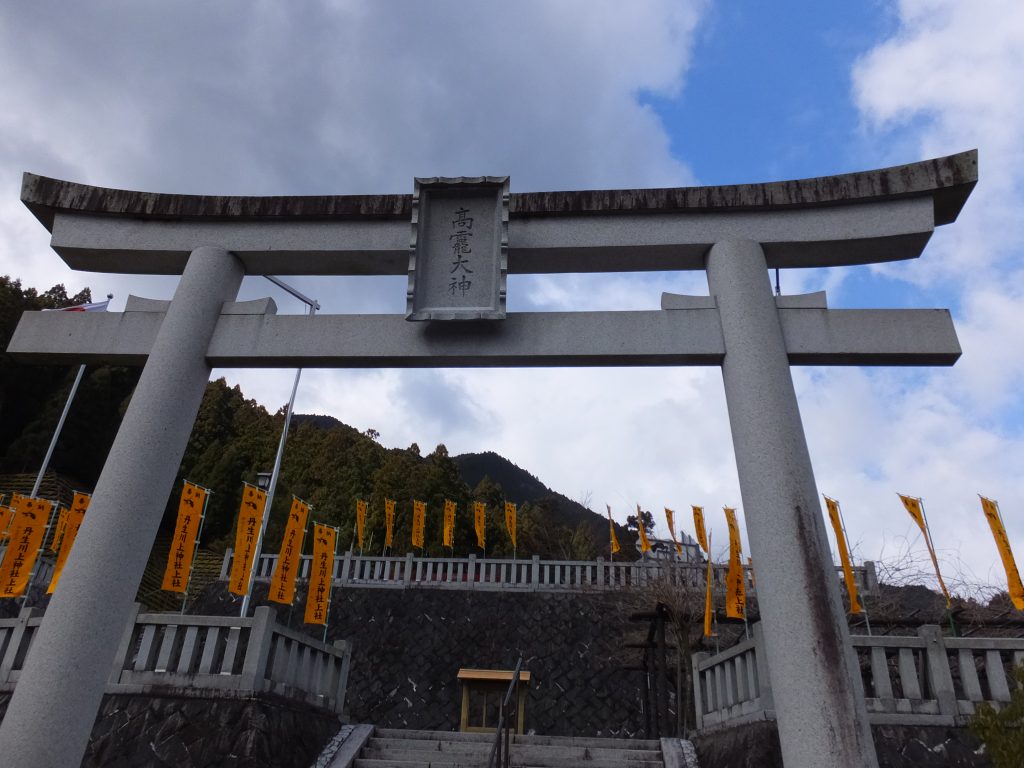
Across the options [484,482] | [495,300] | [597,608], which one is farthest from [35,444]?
[495,300]

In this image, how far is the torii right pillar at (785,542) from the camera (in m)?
4.18

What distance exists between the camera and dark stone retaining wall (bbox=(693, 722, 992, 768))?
5387mm

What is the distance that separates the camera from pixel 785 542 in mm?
4660

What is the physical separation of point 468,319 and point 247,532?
7927 millimetres

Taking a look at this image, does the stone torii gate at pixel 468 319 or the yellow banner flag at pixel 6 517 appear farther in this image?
the yellow banner flag at pixel 6 517

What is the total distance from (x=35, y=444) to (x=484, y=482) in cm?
1856

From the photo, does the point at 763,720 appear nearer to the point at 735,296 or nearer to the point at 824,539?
the point at 824,539

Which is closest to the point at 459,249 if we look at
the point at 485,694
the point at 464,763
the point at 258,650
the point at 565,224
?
the point at 565,224

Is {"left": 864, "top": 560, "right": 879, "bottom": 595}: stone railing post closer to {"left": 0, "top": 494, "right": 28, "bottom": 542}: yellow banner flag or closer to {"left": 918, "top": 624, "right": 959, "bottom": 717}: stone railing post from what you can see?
{"left": 918, "top": 624, "right": 959, "bottom": 717}: stone railing post

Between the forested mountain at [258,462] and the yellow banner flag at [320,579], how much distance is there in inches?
462

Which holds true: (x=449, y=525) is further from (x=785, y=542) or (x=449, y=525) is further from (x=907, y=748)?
(x=785, y=542)

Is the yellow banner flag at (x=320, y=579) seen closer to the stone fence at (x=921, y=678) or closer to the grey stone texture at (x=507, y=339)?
the grey stone texture at (x=507, y=339)

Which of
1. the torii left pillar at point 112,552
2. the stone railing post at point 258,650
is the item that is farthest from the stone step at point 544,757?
the torii left pillar at point 112,552

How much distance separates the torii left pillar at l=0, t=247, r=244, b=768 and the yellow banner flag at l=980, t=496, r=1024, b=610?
12237mm
